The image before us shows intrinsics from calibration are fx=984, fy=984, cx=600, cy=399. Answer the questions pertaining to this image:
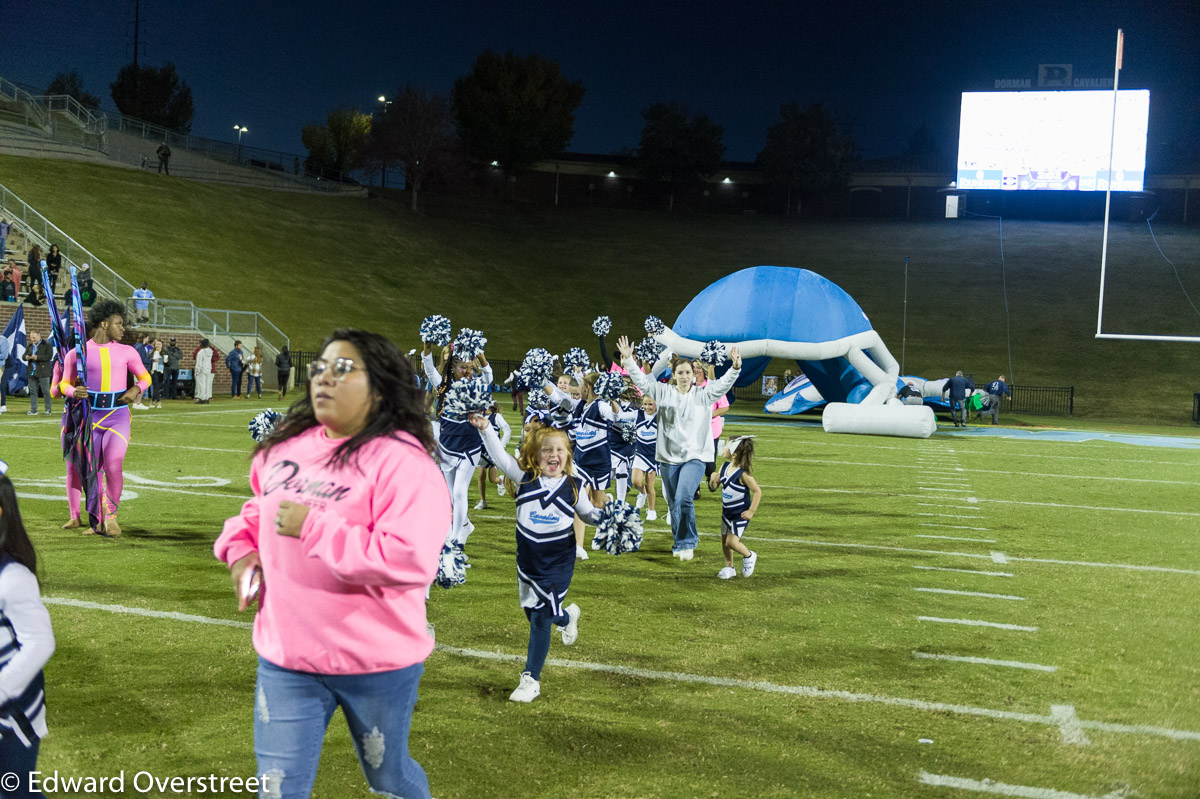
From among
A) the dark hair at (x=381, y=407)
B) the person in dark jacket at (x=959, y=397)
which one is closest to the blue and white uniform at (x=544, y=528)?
the dark hair at (x=381, y=407)

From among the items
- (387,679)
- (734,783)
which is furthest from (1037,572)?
(387,679)

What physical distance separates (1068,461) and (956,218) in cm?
4639

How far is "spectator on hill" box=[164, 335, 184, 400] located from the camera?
26.2m

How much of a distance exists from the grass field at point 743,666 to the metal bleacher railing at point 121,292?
19.6m

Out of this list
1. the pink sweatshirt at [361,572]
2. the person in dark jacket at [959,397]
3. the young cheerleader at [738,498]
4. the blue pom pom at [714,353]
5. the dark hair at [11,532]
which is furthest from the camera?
the person in dark jacket at [959,397]

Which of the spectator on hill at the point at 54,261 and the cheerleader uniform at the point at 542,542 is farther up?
the spectator on hill at the point at 54,261

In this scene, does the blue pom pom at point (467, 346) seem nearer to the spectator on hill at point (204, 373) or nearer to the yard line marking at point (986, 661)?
the yard line marking at point (986, 661)

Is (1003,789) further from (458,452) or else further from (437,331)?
(437,331)

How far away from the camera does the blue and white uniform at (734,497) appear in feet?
26.1

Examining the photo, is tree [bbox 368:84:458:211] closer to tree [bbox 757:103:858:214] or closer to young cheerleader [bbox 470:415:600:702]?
tree [bbox 757:103:858:214]

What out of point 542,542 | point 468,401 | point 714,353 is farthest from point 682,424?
point 542,542

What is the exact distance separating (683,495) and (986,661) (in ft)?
10.6

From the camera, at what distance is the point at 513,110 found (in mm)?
66438

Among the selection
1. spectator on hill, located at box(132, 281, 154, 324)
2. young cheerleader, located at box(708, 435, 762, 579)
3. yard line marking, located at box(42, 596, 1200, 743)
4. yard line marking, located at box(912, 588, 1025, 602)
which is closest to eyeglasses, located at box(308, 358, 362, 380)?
yard line marking, located at box(42, 596, 1200, 743)
